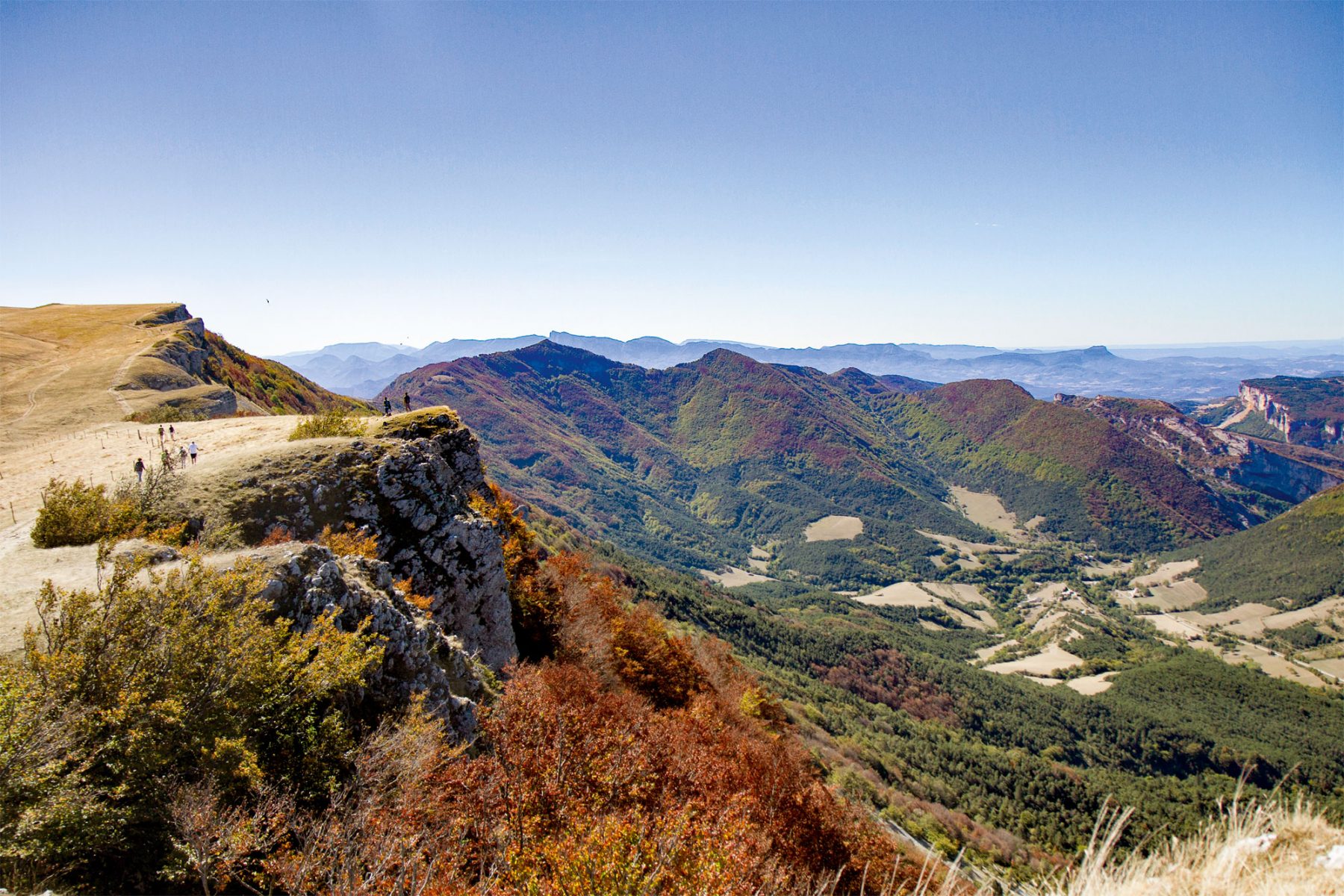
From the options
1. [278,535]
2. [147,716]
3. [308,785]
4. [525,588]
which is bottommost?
[525,588]

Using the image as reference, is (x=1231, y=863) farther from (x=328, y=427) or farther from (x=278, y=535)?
(x=328, y=427)

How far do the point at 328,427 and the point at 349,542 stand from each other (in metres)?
11.4

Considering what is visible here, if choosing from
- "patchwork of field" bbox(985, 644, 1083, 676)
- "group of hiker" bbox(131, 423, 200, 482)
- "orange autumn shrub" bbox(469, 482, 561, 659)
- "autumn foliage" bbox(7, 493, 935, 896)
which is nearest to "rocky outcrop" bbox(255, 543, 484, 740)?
"autumn foliage" bbox(7, 493, 935, 896)

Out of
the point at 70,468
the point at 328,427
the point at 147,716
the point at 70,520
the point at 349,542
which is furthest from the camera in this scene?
the point at 328,427

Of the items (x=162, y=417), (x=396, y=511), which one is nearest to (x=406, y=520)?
(x=396, y=511)

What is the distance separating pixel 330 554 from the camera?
811 inches

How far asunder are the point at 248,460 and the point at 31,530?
8.29m

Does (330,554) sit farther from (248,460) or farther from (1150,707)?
(1150,707)

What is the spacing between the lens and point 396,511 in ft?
104

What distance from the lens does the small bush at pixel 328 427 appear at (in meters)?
34.3

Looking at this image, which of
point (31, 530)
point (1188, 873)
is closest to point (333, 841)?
point (1188, 873)

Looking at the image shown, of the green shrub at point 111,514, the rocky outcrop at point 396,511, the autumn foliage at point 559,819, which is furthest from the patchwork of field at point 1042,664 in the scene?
the green shrub at point 111,514

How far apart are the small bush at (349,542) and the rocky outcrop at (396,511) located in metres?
0.52

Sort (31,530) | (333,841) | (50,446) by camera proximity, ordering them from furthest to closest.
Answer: (50,446) → (31,530) → (333,841)
